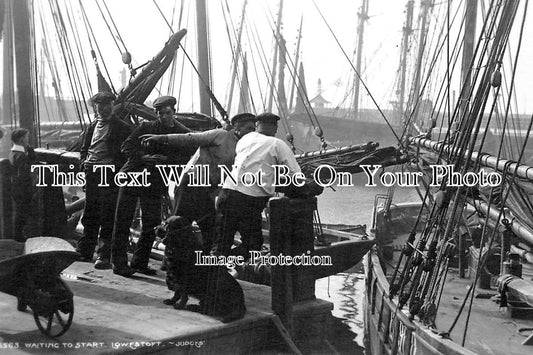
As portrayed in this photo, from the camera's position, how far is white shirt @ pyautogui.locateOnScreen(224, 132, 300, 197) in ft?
16.8

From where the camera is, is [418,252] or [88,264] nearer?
[418,252]

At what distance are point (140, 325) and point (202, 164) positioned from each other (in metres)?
1.73

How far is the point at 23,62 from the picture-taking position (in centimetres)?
891

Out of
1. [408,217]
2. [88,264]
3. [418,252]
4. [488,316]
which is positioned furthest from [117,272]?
[408,217]

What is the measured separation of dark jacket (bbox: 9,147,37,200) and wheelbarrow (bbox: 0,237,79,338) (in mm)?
2991

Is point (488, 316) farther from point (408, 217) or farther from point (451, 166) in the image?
point (408, 217)

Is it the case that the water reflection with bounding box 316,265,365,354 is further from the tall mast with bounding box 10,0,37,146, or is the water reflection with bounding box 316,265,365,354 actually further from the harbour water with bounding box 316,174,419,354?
the tall mast with bounding box 10,0,37,146

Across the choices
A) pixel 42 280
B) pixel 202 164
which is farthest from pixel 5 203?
pixel 42 280

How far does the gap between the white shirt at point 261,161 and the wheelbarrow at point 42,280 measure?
1723 millimetres

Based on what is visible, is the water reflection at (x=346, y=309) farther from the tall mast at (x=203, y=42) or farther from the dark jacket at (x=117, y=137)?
the tall mast at (x=203, y=42)

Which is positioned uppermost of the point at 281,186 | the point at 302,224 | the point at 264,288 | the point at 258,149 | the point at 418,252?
the point at 258,149

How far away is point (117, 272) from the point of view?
597cm

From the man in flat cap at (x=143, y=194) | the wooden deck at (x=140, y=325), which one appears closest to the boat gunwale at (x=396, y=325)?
the wooden deck at (x=140, y=325)

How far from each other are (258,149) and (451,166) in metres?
2.10
